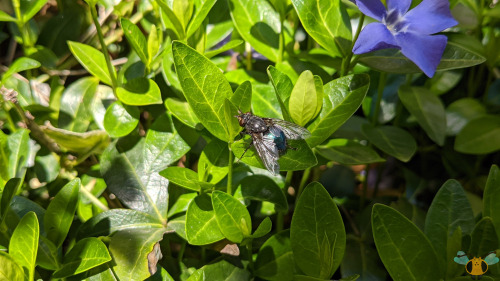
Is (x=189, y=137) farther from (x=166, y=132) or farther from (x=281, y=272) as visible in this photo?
(x=281, y=272)

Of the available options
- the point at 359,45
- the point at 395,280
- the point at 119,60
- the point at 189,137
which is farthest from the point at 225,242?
the point at 119,60

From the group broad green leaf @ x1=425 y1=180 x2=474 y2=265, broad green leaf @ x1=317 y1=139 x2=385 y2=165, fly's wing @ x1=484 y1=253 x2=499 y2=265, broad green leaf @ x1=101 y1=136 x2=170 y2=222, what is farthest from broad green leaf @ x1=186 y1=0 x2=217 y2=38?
fly's wing @ x1=484 y1=253 x2=499 y2=265

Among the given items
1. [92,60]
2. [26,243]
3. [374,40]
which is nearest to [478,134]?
[374,40]

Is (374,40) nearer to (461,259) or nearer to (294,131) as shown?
(294,131)

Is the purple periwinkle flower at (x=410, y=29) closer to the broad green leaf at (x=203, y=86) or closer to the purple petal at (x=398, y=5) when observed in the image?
the purple petal at (x=398, y=5)

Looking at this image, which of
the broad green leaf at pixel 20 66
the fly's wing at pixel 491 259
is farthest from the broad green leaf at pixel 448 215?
the broad green leaf at pixel 20 66
